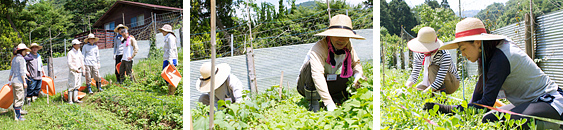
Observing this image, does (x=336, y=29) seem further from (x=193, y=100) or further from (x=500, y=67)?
(x=193, y=100)

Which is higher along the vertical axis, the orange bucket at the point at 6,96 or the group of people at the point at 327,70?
the group of people at the point at 327,70

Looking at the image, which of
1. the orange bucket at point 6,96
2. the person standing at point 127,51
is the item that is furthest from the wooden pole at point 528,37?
the orange bucket at point 6,96

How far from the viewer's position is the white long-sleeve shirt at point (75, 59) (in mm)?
3176

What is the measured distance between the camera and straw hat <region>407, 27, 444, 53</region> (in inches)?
86.7

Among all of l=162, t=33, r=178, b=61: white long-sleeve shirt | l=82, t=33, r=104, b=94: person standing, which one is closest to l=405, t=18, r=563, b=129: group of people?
l=162, t=33, r=178, b=61: white long-sleeve shirt

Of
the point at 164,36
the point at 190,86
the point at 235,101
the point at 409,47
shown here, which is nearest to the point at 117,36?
the point at 164,36

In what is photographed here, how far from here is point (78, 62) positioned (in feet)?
10.4

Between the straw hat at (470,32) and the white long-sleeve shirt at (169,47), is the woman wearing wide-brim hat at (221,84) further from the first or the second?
the straw hat at (470,32)

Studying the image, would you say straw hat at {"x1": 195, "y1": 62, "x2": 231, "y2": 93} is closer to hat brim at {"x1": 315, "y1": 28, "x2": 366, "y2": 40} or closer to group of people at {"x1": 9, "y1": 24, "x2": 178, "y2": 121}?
group of people at {"x1": 9, "y1": 24, "x2": 178, "y2": 121}

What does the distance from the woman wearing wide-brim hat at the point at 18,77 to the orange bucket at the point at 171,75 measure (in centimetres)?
146

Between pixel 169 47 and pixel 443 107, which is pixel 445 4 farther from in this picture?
pixel 169 47

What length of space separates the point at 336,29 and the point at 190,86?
1.35 m

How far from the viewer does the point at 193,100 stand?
8.84 ft

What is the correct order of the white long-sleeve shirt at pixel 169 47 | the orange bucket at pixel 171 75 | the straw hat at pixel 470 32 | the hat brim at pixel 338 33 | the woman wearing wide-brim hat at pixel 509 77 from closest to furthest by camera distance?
the woman wearing wide-brim hat at pixel 509 77 → the straw hat at pixel 470 32 → the hat brim at pixel 338 33 → the white long-sleeve shirt at pixel 169 47 → the orange bucket at pixel 171 75
